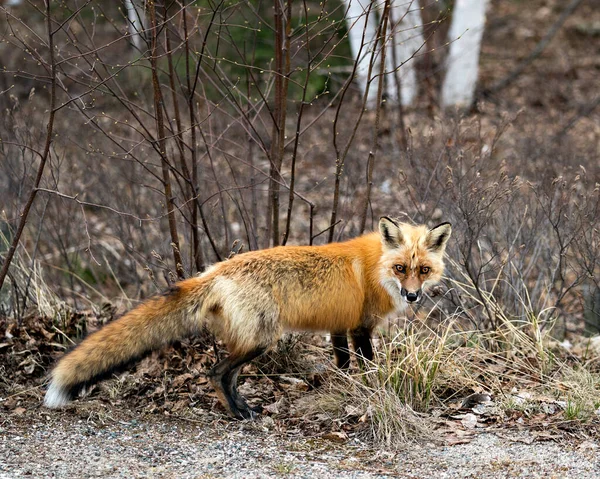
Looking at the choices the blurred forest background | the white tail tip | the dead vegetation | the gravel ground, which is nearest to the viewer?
the gravel ground

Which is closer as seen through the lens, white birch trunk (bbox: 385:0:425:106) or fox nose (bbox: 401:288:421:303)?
fox nose (bbox: 401:288:421:303)

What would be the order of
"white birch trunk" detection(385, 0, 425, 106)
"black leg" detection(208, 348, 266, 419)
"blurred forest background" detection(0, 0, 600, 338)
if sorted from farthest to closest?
"white birch trunk" detection(385, 0, 425, 106), "blurred forest background" detection(0, 0, 600, 338), "black leg" detection(208, 348, 266, 419)

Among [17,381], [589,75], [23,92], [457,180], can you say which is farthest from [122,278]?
[589,75]

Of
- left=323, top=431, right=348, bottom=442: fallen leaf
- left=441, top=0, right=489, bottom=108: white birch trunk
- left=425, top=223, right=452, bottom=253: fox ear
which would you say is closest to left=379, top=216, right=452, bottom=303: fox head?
left=425, top=223, right=452, bottom=253: fox ear

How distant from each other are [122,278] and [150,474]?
5.59 meters

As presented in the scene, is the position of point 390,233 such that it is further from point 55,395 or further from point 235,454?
point 55,395

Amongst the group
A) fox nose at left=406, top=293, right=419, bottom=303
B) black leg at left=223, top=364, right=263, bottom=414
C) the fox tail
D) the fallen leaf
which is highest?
fox nose at left=406, top=293, right=419, bottom=303

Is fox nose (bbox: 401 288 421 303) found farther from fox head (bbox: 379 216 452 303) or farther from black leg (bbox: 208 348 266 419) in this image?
black leg (bbox: 208 348 266 419)

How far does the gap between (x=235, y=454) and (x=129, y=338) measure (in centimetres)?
104

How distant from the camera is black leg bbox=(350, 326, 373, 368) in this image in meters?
5.75

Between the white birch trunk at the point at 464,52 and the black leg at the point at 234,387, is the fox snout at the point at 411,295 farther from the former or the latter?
the white birch trunk at the point at 464,52

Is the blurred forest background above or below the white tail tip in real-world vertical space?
above

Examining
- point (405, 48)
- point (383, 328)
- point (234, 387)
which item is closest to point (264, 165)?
point (383, 328)

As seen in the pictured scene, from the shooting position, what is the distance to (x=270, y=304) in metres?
5.17
